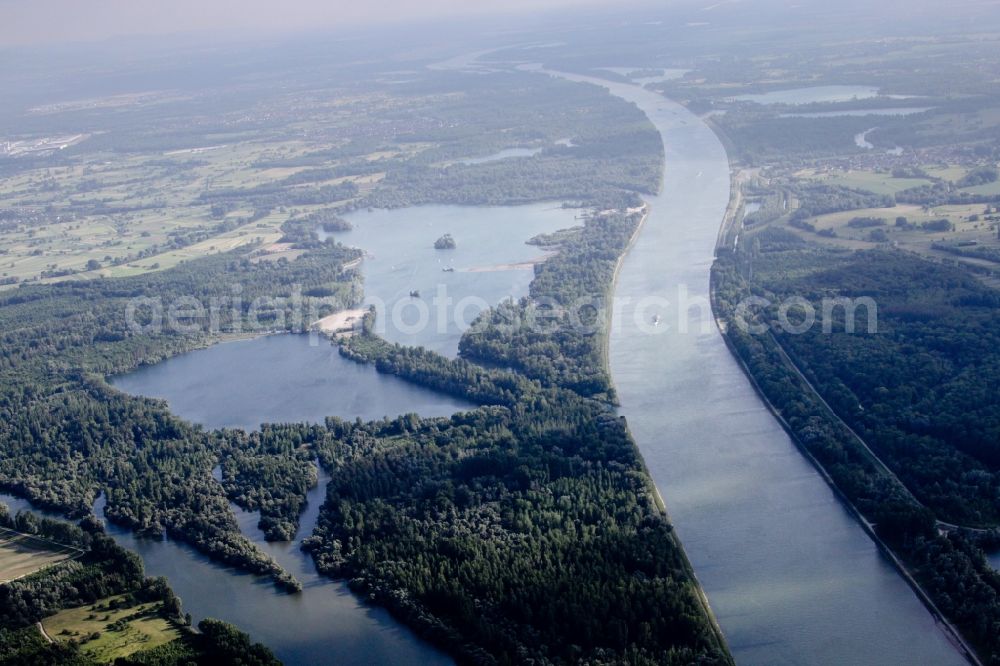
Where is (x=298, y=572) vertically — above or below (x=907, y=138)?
below

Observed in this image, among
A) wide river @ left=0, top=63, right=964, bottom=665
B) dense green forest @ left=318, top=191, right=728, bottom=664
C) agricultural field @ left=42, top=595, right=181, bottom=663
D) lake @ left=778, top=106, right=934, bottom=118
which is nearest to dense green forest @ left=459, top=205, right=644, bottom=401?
dense green forest @ left=318, top=191, right=728, bottom=664

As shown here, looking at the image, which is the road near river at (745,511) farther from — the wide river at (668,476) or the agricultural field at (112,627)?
the agricultural field at (112,627)

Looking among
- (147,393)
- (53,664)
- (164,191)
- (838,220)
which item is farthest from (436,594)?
(164,191)

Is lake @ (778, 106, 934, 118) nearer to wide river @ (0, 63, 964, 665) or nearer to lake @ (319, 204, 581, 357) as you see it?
lake @ (319, 204, 581, 357)

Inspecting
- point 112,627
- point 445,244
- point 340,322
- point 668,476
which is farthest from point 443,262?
point 112,627

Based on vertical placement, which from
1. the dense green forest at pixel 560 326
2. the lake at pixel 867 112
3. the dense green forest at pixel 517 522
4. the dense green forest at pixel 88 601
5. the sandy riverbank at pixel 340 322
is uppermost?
the lake at pixel 867 112

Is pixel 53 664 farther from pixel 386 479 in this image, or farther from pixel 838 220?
pixel 838 220

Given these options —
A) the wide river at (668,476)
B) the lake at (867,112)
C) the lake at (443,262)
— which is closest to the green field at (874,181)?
the wide river at (668,476)
